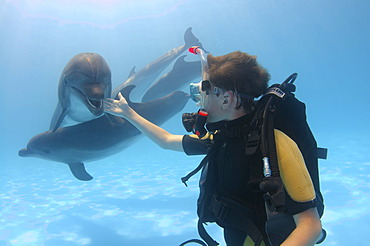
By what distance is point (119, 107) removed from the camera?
378 cm

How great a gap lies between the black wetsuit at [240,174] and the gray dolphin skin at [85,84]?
2.54 m

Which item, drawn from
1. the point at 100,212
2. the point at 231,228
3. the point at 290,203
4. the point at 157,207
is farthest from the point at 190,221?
the point at 290,203

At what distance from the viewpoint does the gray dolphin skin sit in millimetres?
4277

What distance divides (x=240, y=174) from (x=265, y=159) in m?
0.50

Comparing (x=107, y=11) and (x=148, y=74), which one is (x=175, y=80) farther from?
(x=107, y=11)

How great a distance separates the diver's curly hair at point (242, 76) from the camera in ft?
6.35

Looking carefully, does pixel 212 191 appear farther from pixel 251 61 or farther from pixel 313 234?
pixel 251 61

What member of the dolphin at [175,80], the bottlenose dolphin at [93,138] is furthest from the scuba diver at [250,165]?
the dolphin at [175,80]

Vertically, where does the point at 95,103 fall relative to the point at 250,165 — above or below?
above

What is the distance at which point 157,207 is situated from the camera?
7.75 meters

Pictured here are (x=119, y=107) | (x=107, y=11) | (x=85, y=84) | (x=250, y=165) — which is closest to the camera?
(x=250, y=165)

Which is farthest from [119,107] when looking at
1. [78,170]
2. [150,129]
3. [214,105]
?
[78,170]

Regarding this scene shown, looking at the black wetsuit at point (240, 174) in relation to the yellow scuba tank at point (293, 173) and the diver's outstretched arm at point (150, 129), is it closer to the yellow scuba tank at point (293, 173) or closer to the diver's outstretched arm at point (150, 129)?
the yellow scuba tank at point (293, 173)

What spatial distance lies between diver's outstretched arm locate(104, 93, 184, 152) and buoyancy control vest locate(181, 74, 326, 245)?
2.76ft
